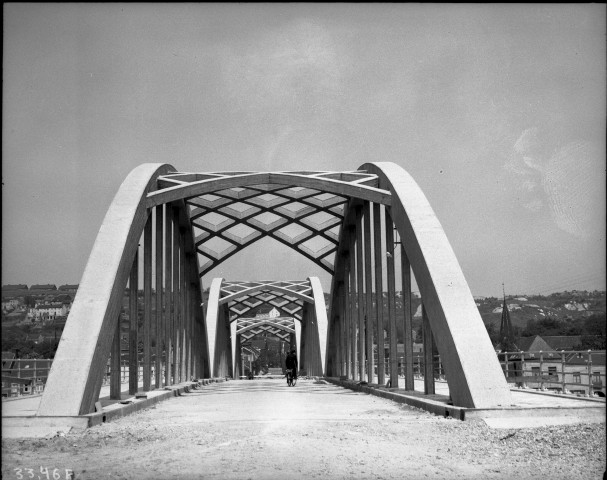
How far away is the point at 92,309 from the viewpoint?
36.9 ft

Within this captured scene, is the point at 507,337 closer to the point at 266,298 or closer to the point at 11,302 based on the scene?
the point at 266,298

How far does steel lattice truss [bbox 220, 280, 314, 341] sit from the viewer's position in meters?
35.4

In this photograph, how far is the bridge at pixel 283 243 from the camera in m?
10.6

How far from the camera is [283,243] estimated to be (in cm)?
2566

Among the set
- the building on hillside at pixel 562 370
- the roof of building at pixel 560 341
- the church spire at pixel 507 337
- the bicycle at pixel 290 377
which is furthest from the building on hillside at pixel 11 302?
the roof of building at pixel 560 341

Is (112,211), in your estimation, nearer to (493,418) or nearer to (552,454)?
(493,418)

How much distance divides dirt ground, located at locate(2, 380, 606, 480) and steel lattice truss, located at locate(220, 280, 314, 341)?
25.3 m

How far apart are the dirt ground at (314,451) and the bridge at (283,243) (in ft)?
3.85

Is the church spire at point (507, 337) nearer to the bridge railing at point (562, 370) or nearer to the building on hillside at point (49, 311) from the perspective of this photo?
the bridge railing at point (562, 370)

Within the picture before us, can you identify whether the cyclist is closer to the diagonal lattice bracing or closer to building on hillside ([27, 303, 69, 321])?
building on hillside ([27, 303, 69, 321])

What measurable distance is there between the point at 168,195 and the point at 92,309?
521 centimetres

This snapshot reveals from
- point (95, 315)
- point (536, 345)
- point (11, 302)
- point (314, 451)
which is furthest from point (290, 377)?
point (536, 345)

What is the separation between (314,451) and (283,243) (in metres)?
18.7

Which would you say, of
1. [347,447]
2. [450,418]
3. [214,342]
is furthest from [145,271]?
[214,342]
